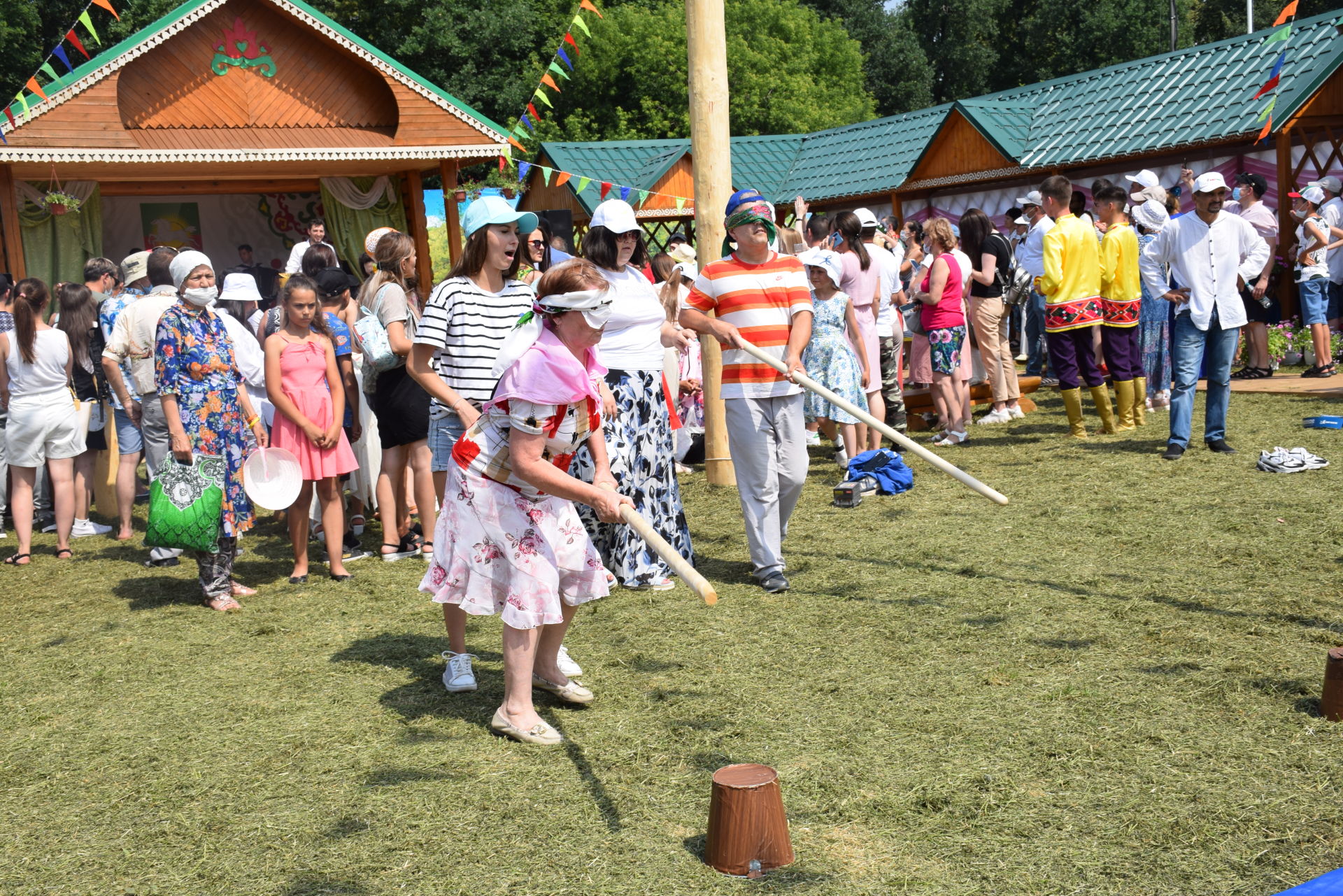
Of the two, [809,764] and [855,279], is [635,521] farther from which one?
[855,279]

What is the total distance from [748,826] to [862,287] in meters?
6.69

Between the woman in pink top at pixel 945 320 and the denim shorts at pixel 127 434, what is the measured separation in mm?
6059

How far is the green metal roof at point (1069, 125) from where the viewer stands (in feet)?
49.6

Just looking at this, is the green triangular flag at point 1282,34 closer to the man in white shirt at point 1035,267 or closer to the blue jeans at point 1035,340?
the man in white shirt at point 1035,267

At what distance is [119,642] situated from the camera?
577 cm

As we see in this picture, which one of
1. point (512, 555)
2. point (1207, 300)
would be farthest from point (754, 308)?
point (1207, 300)

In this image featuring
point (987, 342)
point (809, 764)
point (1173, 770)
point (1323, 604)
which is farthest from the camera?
point (987, 342)

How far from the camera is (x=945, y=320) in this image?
9.56 m

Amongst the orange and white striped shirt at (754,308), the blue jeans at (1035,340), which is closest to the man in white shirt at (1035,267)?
the blue jeans at (1035,340)

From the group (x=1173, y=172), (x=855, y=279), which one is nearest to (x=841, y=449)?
(x=855, y=279)

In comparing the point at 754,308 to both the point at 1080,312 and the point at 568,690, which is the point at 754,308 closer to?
the point at 568,690

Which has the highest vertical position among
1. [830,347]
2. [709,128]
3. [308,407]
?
[709,128]

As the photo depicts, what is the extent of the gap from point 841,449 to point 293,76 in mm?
10263

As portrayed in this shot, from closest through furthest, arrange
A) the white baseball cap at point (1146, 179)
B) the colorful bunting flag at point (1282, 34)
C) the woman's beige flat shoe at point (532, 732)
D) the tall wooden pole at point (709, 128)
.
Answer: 1. the woman's beige flat shoe at point (532, 732)
2. the tall wooden pole at point (709, 128)
3. the white baseball cap at point (1146, 179)
4. the colorful bunting flag at point (1282, 34)
